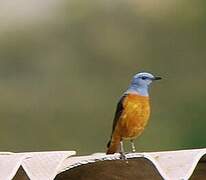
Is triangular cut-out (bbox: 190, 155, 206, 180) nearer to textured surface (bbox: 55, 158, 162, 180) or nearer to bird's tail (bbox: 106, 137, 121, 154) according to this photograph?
textured surface (bbox: 55, 158, 162, 180)

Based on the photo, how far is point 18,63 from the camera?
262 cm

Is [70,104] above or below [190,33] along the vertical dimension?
below


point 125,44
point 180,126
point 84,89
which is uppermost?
point 125,44

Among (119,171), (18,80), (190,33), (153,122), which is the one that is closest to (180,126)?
(153,122)

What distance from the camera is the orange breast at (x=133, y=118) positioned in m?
1.52

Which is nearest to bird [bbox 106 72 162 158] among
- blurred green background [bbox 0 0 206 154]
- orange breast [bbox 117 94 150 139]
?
orange breast [bbox 117 94 150 139]

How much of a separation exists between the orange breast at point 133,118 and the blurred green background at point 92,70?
3.37 ft

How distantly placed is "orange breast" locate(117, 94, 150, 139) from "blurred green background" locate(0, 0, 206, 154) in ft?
3.37

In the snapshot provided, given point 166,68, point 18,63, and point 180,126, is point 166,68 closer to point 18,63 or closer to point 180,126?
point 180,126

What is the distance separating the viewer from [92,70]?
103 inches

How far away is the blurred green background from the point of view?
2578 mm

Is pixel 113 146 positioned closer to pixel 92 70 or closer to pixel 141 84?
pixel 141 84

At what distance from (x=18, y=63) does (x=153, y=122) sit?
615 millimetres

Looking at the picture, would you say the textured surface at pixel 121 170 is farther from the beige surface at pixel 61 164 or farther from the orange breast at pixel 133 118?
the orange breast at pixel 133 118
